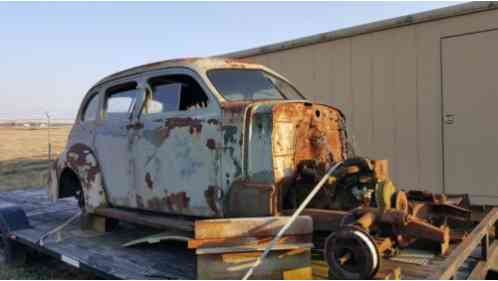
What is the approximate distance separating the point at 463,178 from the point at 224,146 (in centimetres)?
445

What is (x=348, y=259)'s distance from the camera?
261 cm

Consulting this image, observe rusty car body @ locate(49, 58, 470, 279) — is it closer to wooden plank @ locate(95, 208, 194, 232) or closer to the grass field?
wooden plank @ locate(95, 208, 194, 232)

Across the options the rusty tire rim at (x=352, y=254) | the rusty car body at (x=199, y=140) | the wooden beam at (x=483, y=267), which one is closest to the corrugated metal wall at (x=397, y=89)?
the rusty car body at (x=199, y=140)

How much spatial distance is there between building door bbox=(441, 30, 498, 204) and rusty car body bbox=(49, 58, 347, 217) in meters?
3.00

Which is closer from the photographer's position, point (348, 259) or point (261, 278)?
point (348, 259)

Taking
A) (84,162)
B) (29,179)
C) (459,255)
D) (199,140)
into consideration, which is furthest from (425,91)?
(29,179)

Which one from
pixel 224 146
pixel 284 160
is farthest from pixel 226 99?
pixel 284 160

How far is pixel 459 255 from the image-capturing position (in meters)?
2.74

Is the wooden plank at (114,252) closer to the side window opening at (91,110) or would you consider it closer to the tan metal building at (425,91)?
the side window opening at (91,110)

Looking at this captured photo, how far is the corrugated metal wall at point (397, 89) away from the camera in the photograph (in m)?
6.75

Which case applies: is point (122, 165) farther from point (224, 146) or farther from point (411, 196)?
point (411, 196)

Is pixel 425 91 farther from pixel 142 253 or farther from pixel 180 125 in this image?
pixel 142 253

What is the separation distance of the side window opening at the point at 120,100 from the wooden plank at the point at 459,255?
3.39 metres

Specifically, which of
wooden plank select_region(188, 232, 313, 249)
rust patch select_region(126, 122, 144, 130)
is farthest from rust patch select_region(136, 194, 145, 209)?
wooden plank select_region(188, 232, 313, 249)
